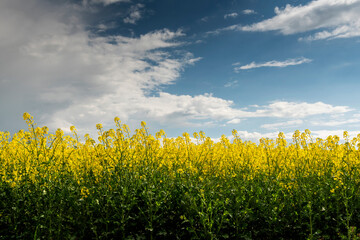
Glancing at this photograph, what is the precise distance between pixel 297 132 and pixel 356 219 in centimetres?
293

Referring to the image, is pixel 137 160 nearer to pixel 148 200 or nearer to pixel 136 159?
pixel 136 159

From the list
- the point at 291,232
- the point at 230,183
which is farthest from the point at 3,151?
the point at 291,232

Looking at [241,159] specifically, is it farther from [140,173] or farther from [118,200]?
[118,200]

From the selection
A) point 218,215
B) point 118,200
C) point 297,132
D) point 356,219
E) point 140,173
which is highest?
point 297,132

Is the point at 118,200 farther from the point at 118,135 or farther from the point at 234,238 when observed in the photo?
the point at 234,238

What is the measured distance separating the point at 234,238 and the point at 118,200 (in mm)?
2102

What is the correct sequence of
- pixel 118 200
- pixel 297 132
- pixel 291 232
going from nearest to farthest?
pixel 118 200, pixel 291 232, pixel 297 132

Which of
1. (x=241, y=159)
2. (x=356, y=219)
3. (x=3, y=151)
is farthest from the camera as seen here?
(x=3, y=151)

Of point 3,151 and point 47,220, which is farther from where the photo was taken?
point 3,151

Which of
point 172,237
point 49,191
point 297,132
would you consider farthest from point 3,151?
point 297,132

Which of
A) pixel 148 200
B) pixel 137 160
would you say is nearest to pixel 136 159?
pixel 137 160

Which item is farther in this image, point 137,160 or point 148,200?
point 137,160

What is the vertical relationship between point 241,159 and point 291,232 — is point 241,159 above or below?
above

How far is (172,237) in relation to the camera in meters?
4.79
